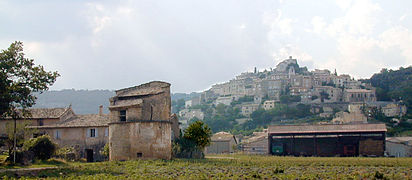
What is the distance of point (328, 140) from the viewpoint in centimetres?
6756

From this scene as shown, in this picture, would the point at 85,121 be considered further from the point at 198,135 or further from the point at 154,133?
the point at 154,133

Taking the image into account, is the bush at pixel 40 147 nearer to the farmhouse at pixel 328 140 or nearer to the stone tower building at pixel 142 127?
the stone tower building at pixel 142 127

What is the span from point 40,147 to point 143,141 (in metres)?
8.74

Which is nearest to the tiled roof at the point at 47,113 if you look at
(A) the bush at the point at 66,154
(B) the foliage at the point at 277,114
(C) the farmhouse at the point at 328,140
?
(A) the bush at the point at 66,154

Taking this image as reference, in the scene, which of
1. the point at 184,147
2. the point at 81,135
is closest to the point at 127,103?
the point at 184,147

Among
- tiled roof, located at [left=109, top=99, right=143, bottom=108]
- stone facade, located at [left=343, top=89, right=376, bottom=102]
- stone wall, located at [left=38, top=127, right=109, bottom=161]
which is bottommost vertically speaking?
stone wall, located at [left=38, top=127, right=109, bottom=161]

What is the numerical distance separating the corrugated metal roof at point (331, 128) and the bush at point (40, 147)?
1454 inches

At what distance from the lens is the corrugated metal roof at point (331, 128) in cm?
6322

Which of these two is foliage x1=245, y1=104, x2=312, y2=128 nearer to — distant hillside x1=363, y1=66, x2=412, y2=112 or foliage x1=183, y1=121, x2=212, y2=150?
distant hillside x1=363, y1=66, x2=412, y2=112

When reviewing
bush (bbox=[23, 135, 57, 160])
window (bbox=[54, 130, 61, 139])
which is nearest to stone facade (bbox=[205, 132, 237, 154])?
window (bbox=[54, 130, 61, 139])

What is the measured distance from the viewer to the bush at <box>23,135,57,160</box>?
3875 cm

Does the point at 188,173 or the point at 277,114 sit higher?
the point at 277,114

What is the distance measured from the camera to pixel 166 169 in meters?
35.8

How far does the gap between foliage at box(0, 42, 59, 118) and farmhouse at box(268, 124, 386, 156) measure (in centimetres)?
4022
